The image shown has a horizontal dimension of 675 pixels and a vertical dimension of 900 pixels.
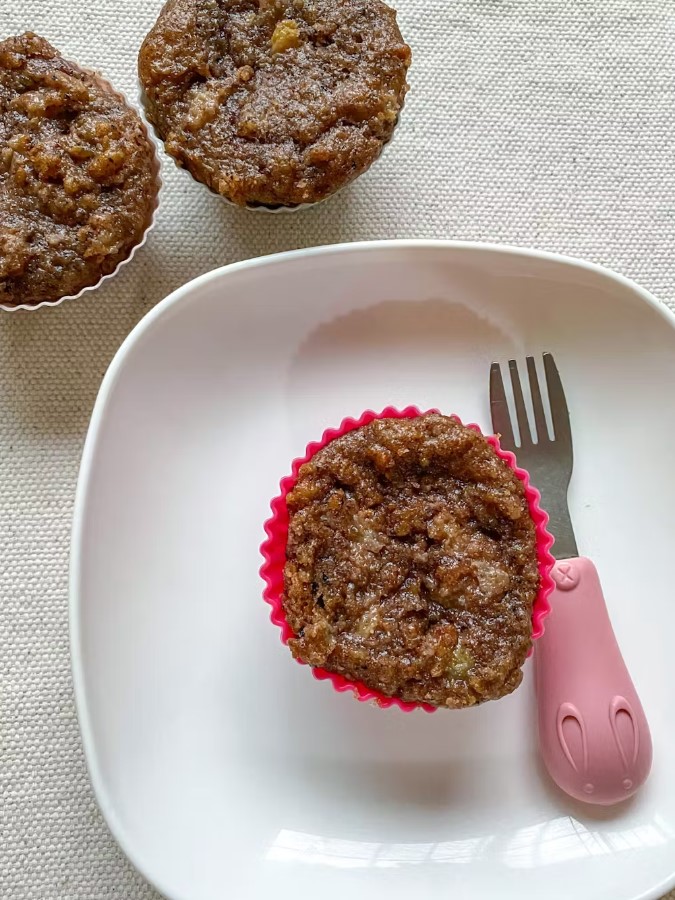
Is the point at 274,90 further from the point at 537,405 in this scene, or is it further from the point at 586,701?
the point at 586,701

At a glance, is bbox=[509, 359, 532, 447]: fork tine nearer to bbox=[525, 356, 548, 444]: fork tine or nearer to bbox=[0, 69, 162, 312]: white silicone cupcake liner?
bbox=[525, 356, 548, 444]: fork tine

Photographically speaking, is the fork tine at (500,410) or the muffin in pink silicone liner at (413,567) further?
the fork tine at (500,410)

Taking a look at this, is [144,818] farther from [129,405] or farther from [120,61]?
[120,61]

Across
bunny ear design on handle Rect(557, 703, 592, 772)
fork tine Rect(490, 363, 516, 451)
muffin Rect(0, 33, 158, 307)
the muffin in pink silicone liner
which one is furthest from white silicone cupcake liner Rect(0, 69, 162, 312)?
bunny ear design on handle Rect(557, 703, 592, 772)

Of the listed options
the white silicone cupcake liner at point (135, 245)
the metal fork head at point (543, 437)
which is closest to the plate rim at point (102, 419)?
the white silicone cupcake liner at point (135, 245)

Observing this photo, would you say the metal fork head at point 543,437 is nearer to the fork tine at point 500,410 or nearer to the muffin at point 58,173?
the fork tine at point 500,410

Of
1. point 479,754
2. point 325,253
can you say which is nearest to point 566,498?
→ point 479,754

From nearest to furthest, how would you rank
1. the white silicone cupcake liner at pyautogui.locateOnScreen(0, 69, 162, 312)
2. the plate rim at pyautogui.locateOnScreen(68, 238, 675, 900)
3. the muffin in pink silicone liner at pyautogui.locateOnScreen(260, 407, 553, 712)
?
1. the muffin in pink silicone liner at pyautogui.locateOnScreen(260, 407, 553, 712)
2. the plate rim at pyautogui.locateOnScreen(68, 238, 675, 900)
3. the white silicone cupcake liner at pyautogui.locateOnScreen(0, 69, 162, 312)
